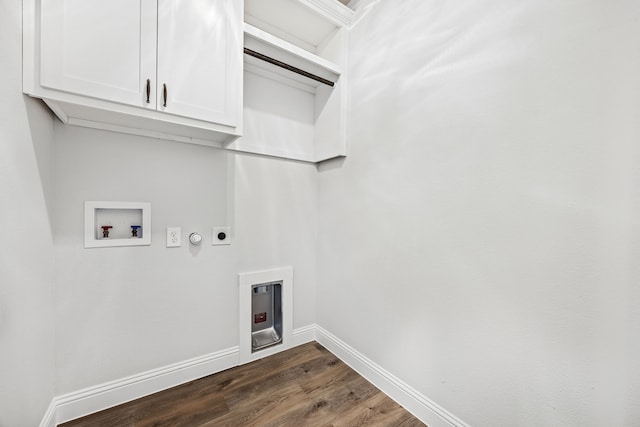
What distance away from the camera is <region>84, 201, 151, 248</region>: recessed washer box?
1.32 m

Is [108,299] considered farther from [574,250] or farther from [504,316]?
[574,250]

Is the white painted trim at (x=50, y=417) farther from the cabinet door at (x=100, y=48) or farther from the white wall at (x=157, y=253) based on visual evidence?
the cabinet door at (x=100, y=48)

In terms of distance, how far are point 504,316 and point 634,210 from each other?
1.86ft

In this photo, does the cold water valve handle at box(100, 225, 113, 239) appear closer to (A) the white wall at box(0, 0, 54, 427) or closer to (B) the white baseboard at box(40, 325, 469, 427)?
(A) the white wall at box(0, 0, 54, 427)

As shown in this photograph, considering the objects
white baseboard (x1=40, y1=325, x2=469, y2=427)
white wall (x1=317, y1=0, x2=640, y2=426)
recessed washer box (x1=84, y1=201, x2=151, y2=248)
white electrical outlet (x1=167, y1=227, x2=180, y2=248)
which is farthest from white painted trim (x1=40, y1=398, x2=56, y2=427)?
white wall (x1=317, y1=0, x2=640, y2=426)

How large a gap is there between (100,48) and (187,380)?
1.91 m

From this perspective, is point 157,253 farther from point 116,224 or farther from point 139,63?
point 139,63

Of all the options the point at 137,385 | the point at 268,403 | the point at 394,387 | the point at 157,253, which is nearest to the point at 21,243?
the point at 157,253

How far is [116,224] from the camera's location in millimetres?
1409

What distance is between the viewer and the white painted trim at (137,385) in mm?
1293

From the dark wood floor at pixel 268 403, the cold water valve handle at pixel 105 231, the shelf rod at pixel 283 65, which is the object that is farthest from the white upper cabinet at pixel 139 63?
the dark wood floor at pixel 268 403

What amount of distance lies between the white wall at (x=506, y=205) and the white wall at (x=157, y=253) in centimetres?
85

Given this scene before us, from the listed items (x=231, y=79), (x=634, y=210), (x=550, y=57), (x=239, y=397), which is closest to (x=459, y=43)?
(x=550, y=57)

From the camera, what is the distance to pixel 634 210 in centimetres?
75
